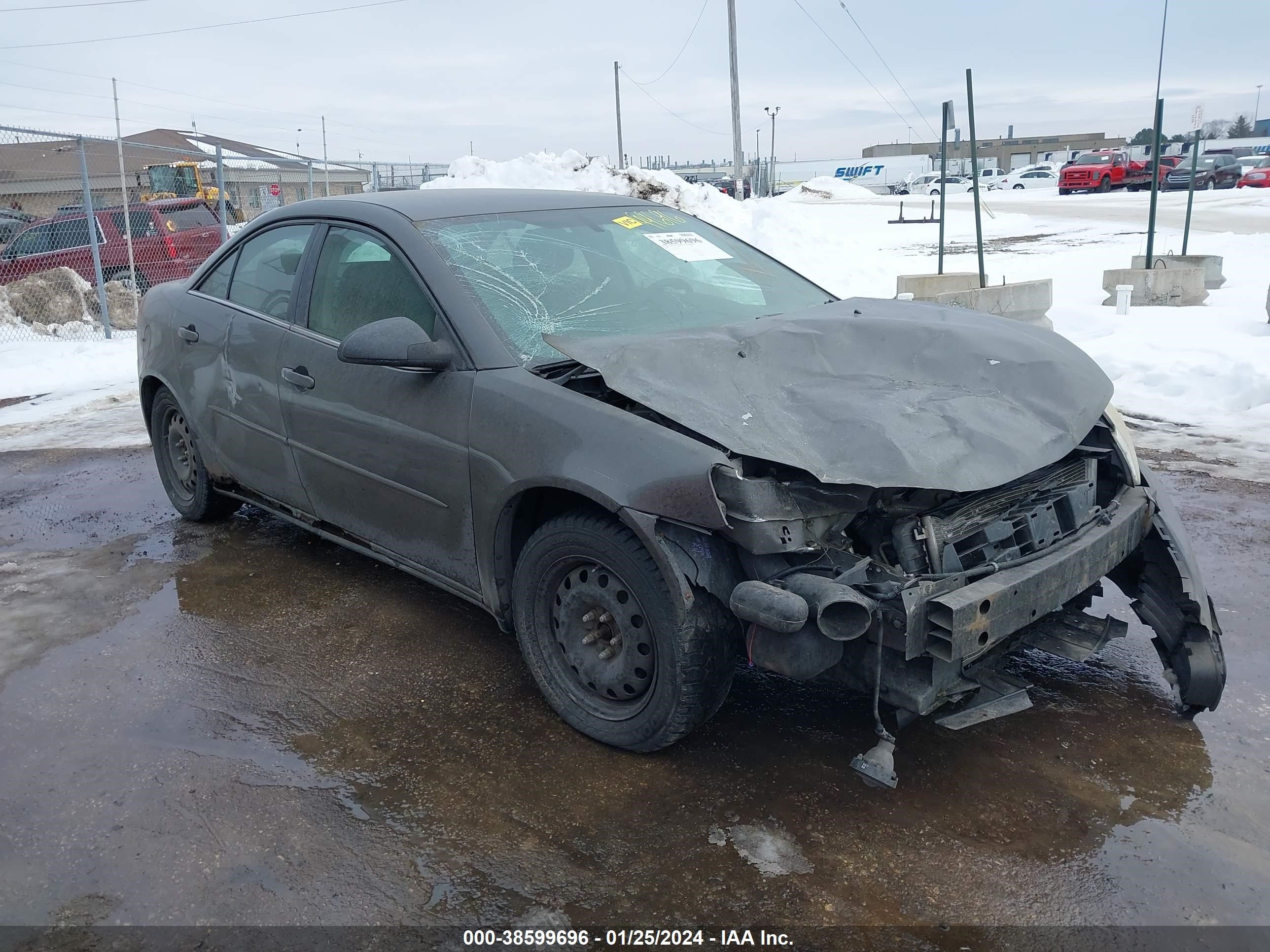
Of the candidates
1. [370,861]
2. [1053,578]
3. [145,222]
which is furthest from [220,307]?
[145,222]

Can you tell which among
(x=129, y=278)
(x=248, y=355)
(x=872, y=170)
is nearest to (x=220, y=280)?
(x=248, y=355)

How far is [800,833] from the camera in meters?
2.71

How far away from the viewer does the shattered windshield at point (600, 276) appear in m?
3.55

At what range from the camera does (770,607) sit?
Result: 254 centimetres

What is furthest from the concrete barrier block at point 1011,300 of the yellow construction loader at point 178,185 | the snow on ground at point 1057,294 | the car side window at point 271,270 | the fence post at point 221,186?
the yellow construction loader at point 178,185

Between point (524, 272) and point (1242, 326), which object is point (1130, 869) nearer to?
point (524, 272)

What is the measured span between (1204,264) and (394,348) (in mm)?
12424

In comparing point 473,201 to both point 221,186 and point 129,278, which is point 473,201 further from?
point 129,278

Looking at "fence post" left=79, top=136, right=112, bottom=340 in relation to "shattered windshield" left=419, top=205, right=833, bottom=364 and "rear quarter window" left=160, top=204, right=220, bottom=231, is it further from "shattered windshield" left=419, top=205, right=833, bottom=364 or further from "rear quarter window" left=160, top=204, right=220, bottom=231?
"shattered windshield" left=419, top=205, right=833, bottom=364

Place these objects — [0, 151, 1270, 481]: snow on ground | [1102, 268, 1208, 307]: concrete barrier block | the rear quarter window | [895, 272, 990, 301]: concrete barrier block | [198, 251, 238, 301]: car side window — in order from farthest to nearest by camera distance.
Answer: the rear quarter window, [895, 272, 990, 301]: concrete barrier block, [1102, 268, 1208, 307]: concrete barrier block, [0, 151, 1270, 481]: snow on ground, [198, 251, 238, 301]: car side window

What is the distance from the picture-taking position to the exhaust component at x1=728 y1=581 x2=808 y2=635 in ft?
8.22

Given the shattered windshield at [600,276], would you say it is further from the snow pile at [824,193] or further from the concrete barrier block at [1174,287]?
the snow pile at [824,193]

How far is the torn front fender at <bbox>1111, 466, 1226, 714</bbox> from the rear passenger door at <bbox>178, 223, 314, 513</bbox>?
323 centimetres

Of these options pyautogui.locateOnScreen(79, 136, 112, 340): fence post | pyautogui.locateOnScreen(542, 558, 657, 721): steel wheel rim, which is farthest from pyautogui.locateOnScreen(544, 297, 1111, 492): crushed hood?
pyautogui.locateOnScreen(79, 136, 112, 340): fence post
